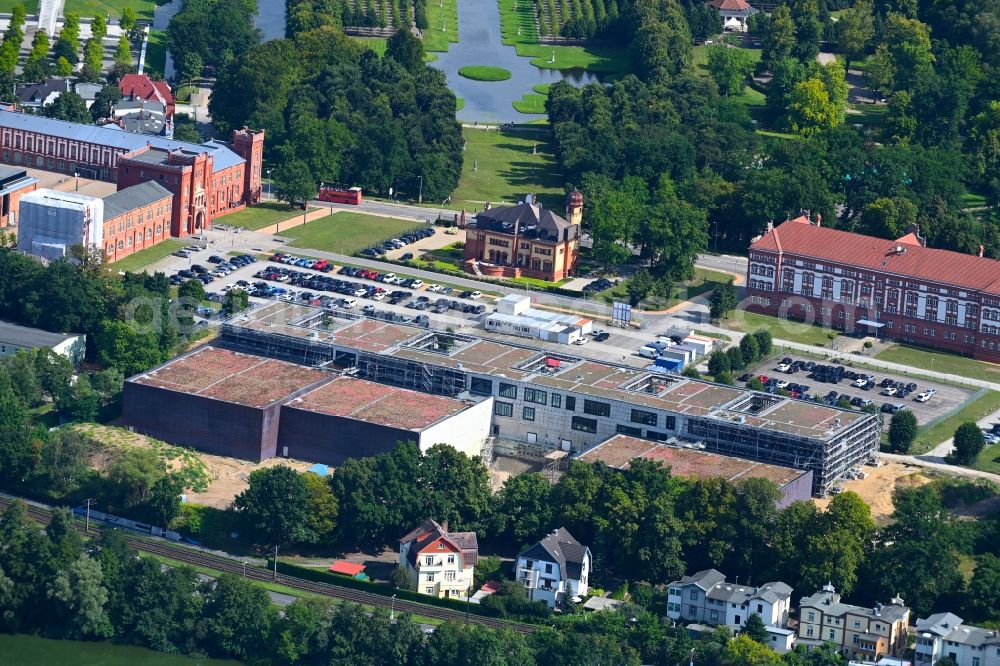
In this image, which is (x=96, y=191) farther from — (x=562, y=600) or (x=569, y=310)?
(x=562, y=600)

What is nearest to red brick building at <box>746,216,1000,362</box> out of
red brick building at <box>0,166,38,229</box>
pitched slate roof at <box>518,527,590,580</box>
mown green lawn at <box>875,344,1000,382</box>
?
mown green lawn at <box>875,344,1000,382</box>

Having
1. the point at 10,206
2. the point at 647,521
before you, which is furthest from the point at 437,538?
the point at 10,206

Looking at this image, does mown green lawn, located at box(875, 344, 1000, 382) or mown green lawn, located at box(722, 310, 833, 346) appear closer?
mown green lawn, located at box(875, 344, 1000, 382)

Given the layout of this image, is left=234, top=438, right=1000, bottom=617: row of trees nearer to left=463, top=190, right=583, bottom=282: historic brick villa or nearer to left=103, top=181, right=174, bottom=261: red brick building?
left=463, top=190, right=583, bottom=282: historic brick villa

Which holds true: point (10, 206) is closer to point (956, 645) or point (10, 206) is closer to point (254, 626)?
point (254, 626)

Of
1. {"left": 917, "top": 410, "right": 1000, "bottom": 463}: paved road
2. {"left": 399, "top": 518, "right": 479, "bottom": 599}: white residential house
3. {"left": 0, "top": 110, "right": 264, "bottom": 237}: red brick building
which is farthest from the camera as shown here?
{"left": 0, "top": 110, "right": 264, "bottom": 237}: red brick building

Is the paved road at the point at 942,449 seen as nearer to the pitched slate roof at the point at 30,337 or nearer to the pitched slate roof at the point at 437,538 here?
the pitched slate roof at the point at 437,538
